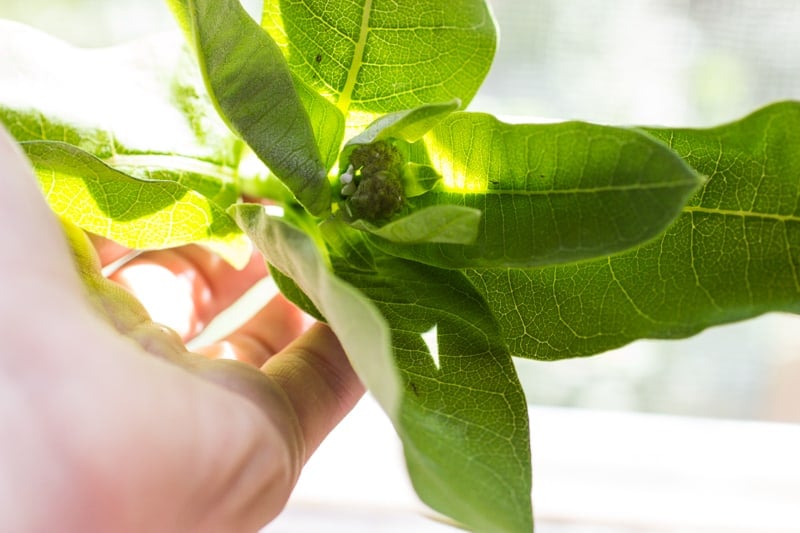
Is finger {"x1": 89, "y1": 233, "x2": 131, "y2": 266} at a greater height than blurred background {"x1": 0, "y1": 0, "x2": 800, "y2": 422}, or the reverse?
blurred background {"x1": 0, "y1": 0, "x2": 800, "y2": 422}

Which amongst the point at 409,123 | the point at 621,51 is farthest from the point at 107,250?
the point at 621,51

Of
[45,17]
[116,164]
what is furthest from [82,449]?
[45,17]

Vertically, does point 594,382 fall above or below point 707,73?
below

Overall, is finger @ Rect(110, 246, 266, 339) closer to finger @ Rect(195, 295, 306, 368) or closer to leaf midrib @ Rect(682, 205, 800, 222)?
finger @ Rect(195, 295, 306, 368)

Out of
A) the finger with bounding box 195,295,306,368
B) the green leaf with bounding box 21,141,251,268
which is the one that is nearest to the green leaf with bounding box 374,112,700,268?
the green leaf with bounding box 21,141,251,268

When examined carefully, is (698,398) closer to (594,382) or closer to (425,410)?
(594,382)

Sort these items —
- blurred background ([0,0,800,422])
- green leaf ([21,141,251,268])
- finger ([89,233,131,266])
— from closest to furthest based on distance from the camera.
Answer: green leaf ([21,141,251,268])
finger ([89,233,131,266])
blurred background ([0,0,800,422])

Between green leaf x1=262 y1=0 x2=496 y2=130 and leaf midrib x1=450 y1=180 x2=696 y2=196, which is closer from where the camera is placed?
leaf midrib x1=450 y1=180 x2=696 y2=196
